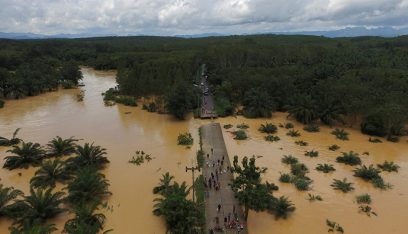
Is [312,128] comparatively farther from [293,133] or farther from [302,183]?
[302,183]

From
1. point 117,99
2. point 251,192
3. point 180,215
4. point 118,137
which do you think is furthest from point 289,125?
point 117,99

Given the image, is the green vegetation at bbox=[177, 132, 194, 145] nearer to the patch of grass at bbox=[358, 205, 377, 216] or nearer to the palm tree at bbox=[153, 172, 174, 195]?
the palm tree at bbox=[153, 172, 174, 195]

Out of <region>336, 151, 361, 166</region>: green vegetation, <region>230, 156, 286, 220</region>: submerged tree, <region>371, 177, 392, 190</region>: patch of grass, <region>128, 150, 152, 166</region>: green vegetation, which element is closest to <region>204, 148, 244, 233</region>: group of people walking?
<region>230, 156, 286, 220</region>: submerged tree

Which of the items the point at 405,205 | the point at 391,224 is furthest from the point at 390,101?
the point at 391,224

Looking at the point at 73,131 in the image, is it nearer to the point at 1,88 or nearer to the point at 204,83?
the point at 1,88

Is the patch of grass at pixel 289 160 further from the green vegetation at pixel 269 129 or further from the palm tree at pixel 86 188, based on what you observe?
the palm tree at pixel 86 188

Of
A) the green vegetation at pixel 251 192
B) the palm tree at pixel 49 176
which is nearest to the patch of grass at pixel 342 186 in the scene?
the green vegetation at pixel 251 192
